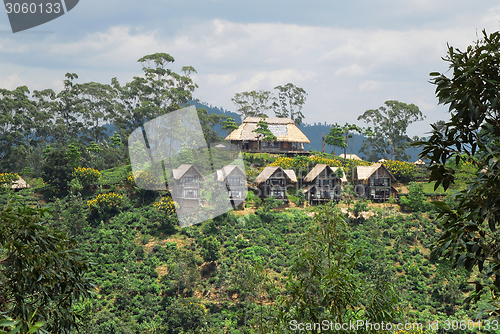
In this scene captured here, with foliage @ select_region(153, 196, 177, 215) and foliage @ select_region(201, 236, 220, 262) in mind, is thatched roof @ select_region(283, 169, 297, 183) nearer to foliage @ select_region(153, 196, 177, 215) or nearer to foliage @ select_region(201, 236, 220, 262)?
foliage @ select_region(153, 196, 177, 215)

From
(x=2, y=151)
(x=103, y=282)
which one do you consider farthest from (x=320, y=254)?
(x=2, y=151)

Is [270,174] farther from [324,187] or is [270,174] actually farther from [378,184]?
[378,184]

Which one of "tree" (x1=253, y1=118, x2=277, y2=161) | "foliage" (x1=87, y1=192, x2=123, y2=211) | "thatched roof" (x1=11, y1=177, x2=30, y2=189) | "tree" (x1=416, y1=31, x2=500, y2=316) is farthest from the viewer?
"tree" (x1=253, y1=118, x2=277, y2=161)

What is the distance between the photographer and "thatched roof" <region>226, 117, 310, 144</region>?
47.0 metres

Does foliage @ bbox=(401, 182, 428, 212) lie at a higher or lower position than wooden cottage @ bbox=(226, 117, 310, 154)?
lower

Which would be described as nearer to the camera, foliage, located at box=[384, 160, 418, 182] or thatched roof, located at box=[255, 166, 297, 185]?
thatched roof, located at box=[255, 166, 297, 185]

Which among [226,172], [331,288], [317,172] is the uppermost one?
[226,172]

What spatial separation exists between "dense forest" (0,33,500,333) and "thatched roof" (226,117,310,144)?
14.8ft

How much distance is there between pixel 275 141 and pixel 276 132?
1588 mm

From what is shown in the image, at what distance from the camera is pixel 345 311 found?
6.02 metres

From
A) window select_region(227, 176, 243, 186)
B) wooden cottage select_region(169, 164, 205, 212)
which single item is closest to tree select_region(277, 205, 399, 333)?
wooden cottage select_region(169, 164, 205, 212)

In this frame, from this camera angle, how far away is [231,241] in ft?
89.7

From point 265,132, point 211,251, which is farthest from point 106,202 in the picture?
point 265,132

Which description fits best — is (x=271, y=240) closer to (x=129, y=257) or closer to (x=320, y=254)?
(x=129, y=257)
